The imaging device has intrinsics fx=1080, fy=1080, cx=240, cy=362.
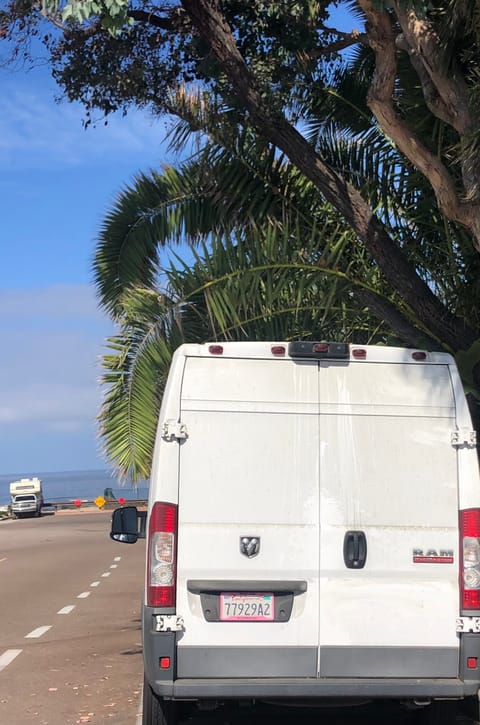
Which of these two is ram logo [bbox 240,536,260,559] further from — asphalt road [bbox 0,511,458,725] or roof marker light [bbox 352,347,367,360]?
asphalt road [bbox 0,511,458,725]

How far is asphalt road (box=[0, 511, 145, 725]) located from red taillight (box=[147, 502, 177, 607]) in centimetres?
182

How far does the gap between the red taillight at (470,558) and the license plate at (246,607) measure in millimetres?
1030

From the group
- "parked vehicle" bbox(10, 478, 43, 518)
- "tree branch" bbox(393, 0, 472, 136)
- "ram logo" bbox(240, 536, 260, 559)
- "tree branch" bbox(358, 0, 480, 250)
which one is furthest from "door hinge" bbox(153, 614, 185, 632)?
"parked vehicle" bbox(10, 478, 43, 518)

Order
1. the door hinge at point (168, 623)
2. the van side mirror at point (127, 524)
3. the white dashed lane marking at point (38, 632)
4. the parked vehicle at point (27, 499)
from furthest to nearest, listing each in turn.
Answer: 1. the parked vehicle at point (27, 499)
2. the white dashed lane marking at point (38, 632)
3. the van side mirror at point (127, 524)
4. the door hinge at point (168, 623)

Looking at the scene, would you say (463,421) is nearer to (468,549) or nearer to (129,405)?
(468,549)

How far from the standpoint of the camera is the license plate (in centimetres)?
567

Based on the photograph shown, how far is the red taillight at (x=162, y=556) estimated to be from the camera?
5.63 m

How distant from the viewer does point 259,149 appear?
13219mm

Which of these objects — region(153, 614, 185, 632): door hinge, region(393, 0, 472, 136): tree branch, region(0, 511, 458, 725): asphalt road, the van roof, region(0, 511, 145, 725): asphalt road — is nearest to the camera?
region(153, 614, 185, 632): door hinge

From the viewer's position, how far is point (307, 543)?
5.75 meters

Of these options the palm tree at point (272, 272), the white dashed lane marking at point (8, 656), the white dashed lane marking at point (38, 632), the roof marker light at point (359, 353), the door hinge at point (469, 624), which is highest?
the palm tree at point (272, 272)

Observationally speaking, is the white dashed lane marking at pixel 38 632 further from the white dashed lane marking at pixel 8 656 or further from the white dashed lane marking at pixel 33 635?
the white dashed lane marking at pixel 8 656

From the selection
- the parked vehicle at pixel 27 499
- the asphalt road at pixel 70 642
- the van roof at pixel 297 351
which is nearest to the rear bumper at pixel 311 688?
the asphalt road at pixel 70 642

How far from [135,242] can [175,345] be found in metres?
3.98
